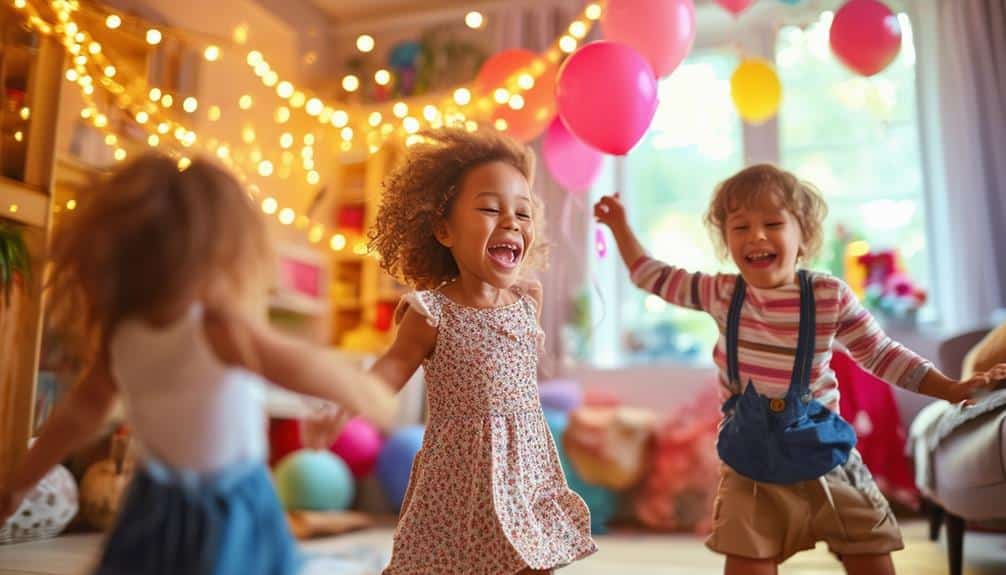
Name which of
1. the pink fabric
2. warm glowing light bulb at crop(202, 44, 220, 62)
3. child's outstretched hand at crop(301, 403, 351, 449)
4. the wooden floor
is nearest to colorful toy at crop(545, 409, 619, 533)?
the wooden floor

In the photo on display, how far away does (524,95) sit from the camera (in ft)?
10.0

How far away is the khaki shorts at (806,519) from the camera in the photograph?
4.64 ft

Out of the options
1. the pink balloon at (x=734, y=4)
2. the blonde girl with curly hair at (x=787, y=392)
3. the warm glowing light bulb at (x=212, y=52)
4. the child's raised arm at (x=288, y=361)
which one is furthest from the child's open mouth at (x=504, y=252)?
the warm glowing light bulb at (x=212, y=52)

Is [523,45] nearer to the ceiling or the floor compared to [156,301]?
nearer to the ceiling

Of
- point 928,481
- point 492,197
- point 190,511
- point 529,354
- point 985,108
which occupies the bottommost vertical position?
point 928,481

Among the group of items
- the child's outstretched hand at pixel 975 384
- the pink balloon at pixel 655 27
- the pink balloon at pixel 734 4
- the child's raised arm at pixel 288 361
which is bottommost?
the child's outstretched hand at pixel 975 384

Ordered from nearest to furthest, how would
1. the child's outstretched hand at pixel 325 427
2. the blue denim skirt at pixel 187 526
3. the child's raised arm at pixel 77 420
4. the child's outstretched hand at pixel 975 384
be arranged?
the blue denim skirt at pixel 187 526 → the child's raised arm at pixel 77 420 → the child's outstretched hand at pixel 325 427 → the child's outstretched hand at pixel 975 384

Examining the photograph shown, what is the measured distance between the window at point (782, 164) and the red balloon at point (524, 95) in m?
0.95

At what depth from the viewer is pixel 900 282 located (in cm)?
365

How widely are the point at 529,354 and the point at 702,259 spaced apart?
305 cm

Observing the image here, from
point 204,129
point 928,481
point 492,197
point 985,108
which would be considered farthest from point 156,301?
point 985,108

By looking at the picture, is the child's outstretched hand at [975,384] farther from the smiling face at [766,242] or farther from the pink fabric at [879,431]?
the pink fabric at [879,431]

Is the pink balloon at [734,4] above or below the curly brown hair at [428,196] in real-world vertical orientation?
above

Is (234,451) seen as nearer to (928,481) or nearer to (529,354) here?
(529,354)
